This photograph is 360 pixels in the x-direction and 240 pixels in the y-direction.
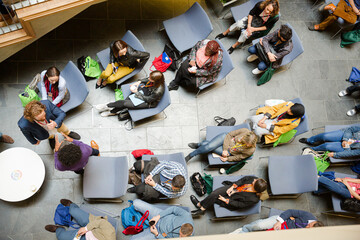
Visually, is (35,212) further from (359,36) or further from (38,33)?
(359,36)

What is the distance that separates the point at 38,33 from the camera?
156 inches

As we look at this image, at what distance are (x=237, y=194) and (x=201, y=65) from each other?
6.75 ft

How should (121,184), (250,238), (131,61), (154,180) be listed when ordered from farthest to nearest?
(131,61)
(154,180)
(121,184)
(250,238)

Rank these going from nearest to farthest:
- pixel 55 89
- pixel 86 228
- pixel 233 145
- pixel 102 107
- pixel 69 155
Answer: pixel 69 155
pixel 86 228
pixel 55 89
pixel 233 145
pixel 102 107

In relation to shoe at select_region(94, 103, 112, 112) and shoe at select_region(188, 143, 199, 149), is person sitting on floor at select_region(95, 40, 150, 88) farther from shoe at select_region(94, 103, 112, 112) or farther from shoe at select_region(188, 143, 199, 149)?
shoe at select_region(188, 143, 199, 149)

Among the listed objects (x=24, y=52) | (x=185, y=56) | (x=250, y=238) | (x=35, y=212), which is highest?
(x=24, y=52)

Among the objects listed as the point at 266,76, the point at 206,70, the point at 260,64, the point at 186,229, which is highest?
the point at 206,70

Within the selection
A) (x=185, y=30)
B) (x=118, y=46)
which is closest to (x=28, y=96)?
(x=118, y=46)

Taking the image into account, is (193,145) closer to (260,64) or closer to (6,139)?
(260,64)

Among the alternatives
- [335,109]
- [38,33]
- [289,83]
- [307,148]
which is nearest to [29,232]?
[38,33]

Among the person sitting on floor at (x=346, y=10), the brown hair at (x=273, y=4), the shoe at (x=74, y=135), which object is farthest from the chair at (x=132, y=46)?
the person sitting on floor at (x=346, y=10)

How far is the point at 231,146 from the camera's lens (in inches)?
170

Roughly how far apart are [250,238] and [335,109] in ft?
14.8

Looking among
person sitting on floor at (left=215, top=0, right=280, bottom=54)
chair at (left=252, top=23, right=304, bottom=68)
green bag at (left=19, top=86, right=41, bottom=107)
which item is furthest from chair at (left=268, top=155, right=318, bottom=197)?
green bag at (left=19, top=86, right=41, bottom=107)
